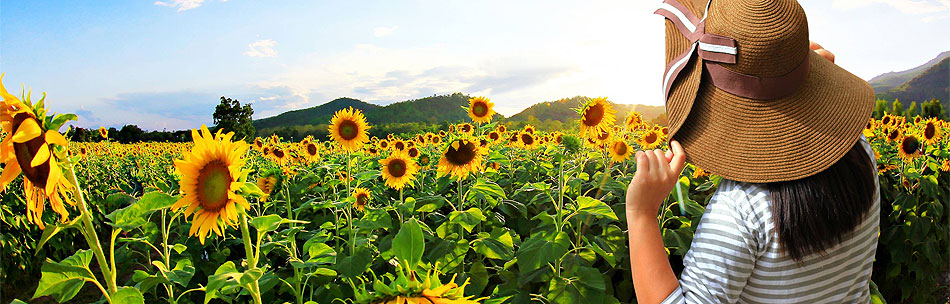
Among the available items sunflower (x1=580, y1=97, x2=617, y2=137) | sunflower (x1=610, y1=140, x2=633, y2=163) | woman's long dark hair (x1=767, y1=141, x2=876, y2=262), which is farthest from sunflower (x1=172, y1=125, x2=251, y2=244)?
sunflower (x1=610, y1=140, x2=633, y2=163)

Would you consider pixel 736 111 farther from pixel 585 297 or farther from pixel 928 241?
pixel 928 241

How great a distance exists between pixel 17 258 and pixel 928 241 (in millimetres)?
7715

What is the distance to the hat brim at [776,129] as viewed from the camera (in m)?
1.16

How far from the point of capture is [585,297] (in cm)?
221

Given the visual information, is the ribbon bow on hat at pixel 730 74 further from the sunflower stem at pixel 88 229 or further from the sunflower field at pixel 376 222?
the sunflower stem at pixel 88 229

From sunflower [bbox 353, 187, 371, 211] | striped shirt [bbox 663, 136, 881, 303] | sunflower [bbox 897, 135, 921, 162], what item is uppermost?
striped shirt [bbox 663, 136, 881, 303]

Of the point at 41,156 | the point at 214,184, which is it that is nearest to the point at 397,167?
the point at 214,184

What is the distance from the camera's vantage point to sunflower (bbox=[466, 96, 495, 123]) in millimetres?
4496

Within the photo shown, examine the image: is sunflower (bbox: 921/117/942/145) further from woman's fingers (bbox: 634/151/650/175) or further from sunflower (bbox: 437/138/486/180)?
woman's fingers (bbox: 634/151/650/175)

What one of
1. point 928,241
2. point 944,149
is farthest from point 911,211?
point 944,149

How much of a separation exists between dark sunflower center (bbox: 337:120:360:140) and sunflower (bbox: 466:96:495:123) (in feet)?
4.17

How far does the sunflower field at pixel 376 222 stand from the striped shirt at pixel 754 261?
57cm

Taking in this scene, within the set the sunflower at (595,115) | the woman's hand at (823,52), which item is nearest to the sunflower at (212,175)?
the woman's hand at (823,52)

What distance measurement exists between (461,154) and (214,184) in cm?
181
